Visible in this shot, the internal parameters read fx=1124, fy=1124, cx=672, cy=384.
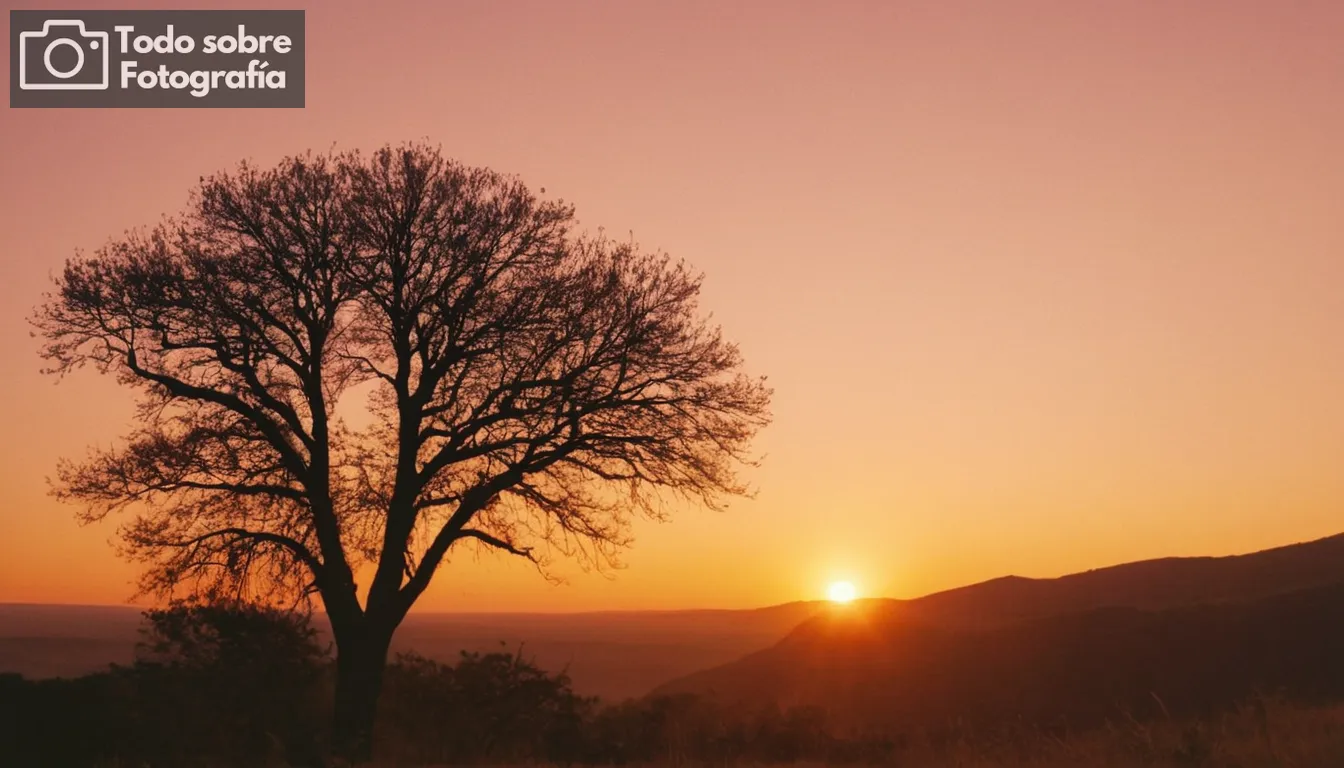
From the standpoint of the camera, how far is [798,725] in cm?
1800

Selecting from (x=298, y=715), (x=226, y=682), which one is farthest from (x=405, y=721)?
(x=226, y=682)

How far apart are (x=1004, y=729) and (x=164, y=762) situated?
10778mm

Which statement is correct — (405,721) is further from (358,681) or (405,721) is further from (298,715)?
(298,715)

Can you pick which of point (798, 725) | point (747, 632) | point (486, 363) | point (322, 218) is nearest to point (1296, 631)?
point (798, 725)

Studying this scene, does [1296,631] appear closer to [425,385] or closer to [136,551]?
[425,385]

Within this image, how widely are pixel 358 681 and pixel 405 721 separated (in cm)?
140

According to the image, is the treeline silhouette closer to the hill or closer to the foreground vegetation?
the foreground vegetation

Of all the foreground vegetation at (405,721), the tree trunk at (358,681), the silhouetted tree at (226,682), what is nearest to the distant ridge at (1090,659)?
the foreground vegetation at (405,721)

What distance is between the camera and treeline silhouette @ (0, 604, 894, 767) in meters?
15.9

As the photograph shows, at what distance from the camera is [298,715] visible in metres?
17.7

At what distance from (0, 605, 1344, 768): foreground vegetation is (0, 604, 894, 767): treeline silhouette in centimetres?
3

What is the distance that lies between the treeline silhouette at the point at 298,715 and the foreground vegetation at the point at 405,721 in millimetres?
29

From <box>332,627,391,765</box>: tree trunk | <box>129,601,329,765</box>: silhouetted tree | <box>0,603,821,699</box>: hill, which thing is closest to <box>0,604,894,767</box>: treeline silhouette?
<box>129,601,329,765</box>: silhouetted tree

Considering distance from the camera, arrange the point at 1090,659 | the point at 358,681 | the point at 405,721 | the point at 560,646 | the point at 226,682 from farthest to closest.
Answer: the point at 560,646 < the point at 1090,659 < the point at 405,721 < the point at 358,681 < the point at 226,682
